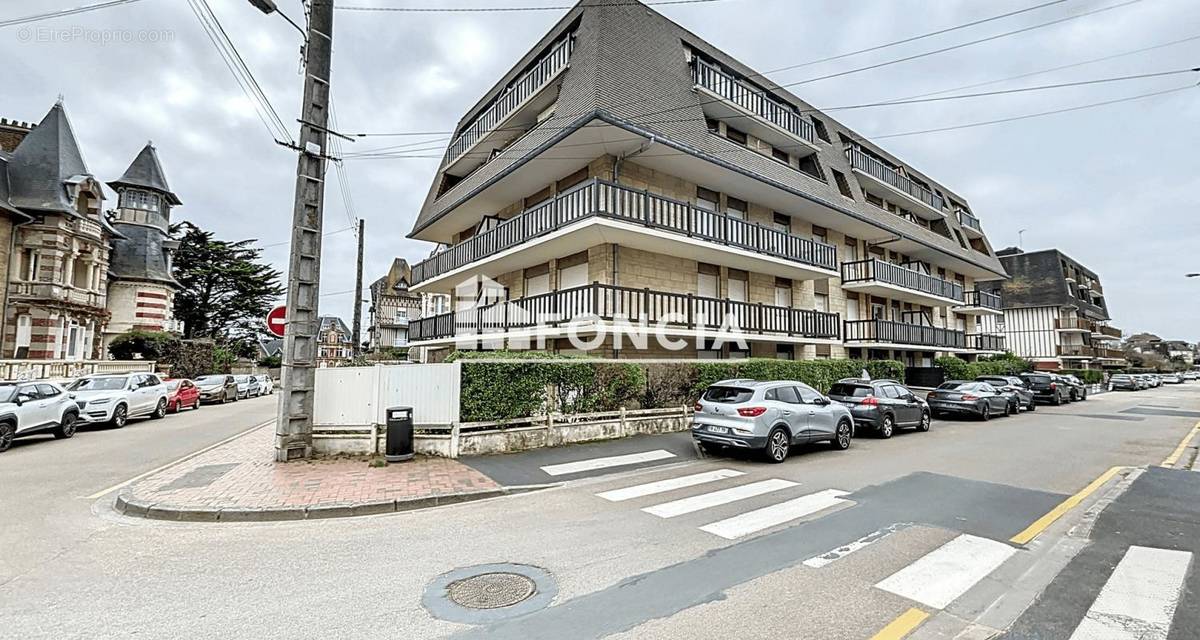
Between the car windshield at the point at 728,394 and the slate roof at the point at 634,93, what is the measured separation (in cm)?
700

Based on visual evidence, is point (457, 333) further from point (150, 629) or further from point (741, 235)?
point (150, 629)

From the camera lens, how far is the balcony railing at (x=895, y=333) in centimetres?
2292

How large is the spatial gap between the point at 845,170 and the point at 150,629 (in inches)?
1028

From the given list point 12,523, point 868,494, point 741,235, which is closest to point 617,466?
point 868,494

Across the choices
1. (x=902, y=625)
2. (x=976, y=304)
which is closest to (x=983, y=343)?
(x=976, y=304)

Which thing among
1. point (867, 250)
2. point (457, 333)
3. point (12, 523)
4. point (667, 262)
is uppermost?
point (867, 250)

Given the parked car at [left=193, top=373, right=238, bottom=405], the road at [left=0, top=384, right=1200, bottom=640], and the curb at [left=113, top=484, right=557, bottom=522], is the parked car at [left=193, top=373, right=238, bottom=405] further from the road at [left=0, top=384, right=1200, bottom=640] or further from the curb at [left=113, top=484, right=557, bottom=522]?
the curb at [left=113, top=484, right=557, bottom=522]

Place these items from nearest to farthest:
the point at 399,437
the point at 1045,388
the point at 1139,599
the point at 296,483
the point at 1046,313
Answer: the point at 1139,599, the point at 296,483, the point at 399,437, the point at 1045,388, the point at 1046,313

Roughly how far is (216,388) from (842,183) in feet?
104

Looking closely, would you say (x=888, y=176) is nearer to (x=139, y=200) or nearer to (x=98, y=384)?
(x=98, y=384)

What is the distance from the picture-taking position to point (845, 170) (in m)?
23.7

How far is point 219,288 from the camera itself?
4250 centimetres

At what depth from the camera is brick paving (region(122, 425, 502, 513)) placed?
6.95m

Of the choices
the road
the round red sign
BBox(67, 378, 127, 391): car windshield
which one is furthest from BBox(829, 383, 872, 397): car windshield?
BBox(67, 378, 127, 391): car windshield
